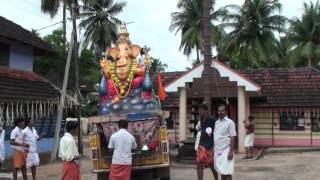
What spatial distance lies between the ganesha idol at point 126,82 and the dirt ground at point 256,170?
195 centimetres

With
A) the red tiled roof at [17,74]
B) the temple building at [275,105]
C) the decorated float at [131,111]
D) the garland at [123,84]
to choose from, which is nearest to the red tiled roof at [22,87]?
the red tiled roof at [17,74]

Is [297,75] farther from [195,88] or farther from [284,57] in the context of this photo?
[284,57]

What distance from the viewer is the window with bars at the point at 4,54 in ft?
71.1

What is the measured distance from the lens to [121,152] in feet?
35.2

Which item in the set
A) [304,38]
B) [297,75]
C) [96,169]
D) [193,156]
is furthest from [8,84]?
[304,38]

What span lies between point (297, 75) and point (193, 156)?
11196 mm

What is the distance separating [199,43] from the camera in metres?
45.7

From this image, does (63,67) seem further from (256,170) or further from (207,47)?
(207,47)

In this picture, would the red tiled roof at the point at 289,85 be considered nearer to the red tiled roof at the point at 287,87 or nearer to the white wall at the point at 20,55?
the red tiled roof at the point at 287,87

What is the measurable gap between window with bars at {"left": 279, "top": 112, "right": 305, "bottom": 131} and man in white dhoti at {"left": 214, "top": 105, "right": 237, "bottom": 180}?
A: 17.4 meters

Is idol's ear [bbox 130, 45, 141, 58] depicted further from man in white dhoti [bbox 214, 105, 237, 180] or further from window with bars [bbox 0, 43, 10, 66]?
window with bars [bbox 0, 43, 10, 66]

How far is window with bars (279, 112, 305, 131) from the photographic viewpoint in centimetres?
2750

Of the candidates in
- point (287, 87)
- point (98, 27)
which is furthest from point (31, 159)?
point (98, 27)

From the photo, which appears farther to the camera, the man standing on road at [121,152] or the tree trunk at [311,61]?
the tree trunk at [311,61]
